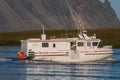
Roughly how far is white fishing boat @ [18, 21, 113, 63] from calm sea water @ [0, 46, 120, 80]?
4.32 feet

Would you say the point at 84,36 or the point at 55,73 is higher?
the point at 84,36

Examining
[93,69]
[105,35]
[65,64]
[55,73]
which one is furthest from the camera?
[105,35]

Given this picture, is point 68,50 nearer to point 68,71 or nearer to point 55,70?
point 55,70

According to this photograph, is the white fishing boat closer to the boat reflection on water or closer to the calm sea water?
the calm sea water

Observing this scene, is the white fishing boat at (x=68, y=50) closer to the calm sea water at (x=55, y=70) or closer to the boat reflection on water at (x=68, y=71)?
the calm sea water at (x=55, y=70)

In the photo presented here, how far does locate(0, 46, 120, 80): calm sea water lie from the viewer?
69562mm

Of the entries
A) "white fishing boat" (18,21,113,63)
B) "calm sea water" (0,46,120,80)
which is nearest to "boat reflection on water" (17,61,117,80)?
"calm sea water" (0,46,120,80)

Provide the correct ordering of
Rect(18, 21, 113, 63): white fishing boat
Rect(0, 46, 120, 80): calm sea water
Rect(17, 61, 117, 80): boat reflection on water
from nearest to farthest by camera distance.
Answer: Rect(0, 46, 120, 80): calm sea water < Rect(17, 61, 117, 80): boat reflection on water < Rect(18, 21, 113, 63): white fishing boat

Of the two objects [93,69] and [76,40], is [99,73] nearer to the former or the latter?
[93,69]

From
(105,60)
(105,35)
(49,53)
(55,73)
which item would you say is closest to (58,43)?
(49,53)

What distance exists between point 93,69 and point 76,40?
9.94m

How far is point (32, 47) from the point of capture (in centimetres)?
9006

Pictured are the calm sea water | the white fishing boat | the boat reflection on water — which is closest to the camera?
the calm sea water

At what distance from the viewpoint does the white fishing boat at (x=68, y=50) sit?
8894 centimetres
